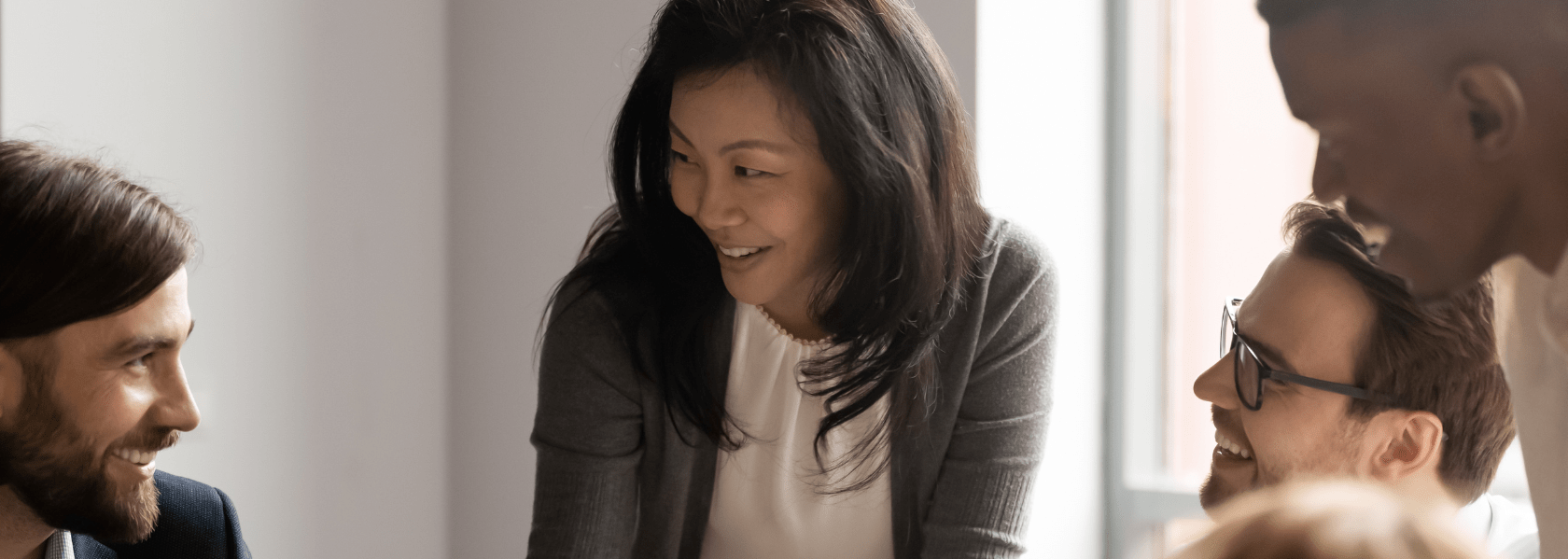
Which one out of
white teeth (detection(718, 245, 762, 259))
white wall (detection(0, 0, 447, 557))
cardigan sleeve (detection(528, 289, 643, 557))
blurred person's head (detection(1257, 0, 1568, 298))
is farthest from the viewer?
white wall (detection(0, 0, 447, 557))

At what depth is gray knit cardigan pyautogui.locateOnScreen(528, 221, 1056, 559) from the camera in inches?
53.7

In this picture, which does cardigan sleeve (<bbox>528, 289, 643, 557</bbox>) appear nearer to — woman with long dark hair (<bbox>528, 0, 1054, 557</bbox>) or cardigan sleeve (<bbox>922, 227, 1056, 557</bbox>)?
woman with long dark hair (<bbox>528, 0, 1054, 557</bbox>)

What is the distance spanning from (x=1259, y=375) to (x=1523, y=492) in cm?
123

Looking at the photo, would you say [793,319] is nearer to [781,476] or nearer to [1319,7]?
[781,476]

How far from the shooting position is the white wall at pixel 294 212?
1.78 metres

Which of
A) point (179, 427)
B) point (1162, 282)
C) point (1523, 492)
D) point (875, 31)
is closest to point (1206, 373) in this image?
point (875, 31)

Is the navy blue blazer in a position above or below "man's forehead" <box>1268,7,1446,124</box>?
below

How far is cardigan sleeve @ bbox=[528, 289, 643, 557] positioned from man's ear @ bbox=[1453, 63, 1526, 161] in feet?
3.29

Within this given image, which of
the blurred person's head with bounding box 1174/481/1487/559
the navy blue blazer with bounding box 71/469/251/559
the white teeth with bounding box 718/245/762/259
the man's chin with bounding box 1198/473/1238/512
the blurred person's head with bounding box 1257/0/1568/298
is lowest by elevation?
the navy blue blazer with bounding box 71/469/251/559

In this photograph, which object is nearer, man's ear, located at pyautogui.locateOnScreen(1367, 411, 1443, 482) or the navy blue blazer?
man's ear, located at pyautogui.locateOnScreen(1367, 411, 1443, 482)

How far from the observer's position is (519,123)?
2.57 meters

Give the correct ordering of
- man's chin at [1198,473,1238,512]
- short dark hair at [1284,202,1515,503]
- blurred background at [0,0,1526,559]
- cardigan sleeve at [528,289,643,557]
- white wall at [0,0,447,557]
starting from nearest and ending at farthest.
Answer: short dark hair at [1284,202,1515,503], man's chin at [1198,473,1238,512], cardigan sleeve at [528,289,643,557], white wall at [0,0,447,557], blurred background at [0,0,1526,559]

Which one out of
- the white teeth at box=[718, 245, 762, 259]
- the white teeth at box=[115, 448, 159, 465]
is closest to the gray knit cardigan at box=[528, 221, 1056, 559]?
the white teeth at box=[718, 245, 762, 259]

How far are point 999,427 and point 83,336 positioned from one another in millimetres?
938
